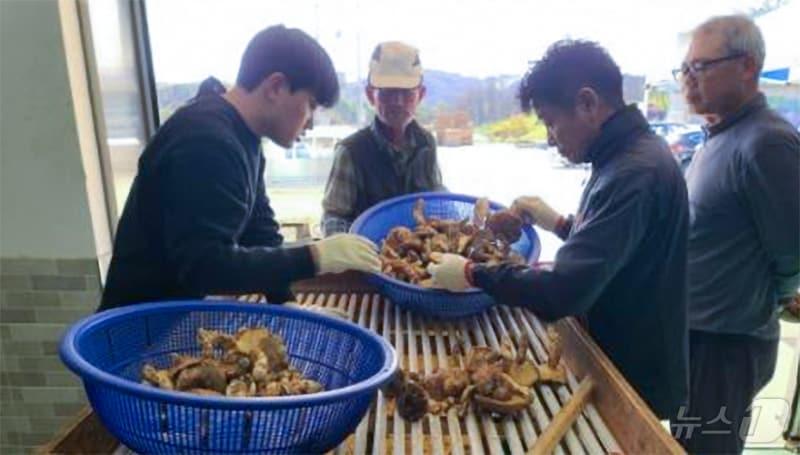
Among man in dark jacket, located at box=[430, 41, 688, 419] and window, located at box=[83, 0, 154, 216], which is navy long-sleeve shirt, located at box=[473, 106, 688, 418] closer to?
man in dark jacket, located at box=[430, 41, 688, 419]

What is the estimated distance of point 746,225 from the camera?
142 cm

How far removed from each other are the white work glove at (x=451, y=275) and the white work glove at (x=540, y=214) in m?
0.38

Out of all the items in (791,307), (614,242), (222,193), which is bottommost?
(791,307)

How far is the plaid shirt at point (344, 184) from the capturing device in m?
1.80

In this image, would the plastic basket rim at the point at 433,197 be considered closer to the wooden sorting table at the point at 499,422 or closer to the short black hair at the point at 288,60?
the wooden sorting table at the point at 499,422

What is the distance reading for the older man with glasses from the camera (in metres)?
1.38

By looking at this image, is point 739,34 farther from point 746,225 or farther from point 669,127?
point 669,127

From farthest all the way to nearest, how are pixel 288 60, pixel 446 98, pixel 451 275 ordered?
pixel 446 98 → pixel 451 275 → pixel 288 60

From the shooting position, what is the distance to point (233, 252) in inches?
36.9

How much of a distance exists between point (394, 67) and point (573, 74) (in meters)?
0.77

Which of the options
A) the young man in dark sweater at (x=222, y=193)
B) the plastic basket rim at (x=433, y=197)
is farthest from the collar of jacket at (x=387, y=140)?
the young man in dark sweater at (x=222, y=193)

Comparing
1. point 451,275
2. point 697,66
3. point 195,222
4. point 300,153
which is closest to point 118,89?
point 300,153

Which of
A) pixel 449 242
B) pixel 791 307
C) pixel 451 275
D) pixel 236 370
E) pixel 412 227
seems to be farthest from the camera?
pixel 791 307

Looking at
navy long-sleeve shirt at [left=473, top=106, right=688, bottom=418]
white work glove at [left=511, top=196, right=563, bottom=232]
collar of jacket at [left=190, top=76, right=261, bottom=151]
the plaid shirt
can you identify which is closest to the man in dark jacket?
navy long-sleeve shirt at [left=473, top=106, right=688, bottom=418]
